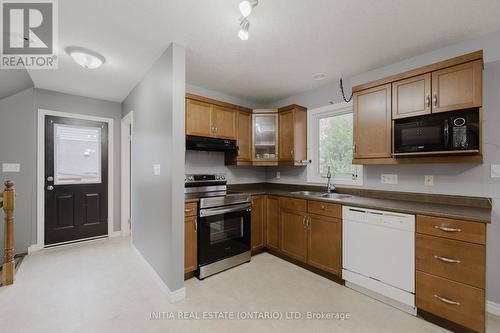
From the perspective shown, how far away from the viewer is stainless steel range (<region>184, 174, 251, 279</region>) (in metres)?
2.56

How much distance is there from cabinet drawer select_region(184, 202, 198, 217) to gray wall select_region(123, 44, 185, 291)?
23 cm

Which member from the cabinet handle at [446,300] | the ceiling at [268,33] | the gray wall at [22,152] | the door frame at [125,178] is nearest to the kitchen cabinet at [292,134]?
the ceiling at [268,33]

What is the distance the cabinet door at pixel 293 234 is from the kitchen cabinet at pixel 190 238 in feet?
4.00

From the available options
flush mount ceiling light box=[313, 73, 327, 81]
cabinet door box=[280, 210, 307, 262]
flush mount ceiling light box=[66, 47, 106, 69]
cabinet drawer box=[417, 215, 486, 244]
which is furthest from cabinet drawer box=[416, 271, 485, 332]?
flush mount ceiling light box=[66, 47, 106, 69]

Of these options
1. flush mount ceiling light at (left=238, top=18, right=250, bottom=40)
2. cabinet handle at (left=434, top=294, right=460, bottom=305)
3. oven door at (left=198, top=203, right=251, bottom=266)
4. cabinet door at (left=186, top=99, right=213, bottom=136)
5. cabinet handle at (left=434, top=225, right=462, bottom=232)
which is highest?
flush mount ceiling light at (left=238, top=18, right=250, bottom=40)

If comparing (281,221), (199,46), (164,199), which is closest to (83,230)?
(164,199)

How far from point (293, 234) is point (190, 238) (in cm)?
134

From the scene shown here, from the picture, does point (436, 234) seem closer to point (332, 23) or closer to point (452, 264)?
point (452, 264)

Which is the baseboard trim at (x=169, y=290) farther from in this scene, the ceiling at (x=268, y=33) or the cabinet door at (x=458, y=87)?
the cabinet door at (x=458, y=87)

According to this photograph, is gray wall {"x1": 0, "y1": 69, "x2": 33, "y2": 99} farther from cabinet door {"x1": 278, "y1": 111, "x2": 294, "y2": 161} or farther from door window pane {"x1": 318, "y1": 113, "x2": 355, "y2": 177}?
door window pane {"x1": 318, "y1": 113, "x2": 355, "y2": 177}

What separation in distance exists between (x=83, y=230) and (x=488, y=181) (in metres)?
Answer: 5.44

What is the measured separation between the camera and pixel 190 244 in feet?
8.20

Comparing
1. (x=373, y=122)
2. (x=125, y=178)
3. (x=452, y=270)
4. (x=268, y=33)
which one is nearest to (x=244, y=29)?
(x=268, y=33)

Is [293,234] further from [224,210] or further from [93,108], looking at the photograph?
[93,108]
